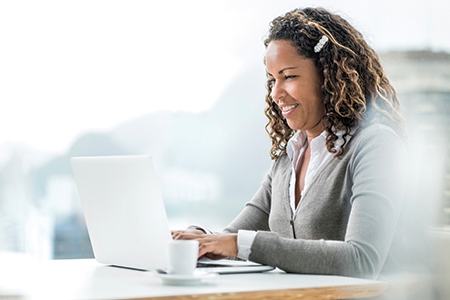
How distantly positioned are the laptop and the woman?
10 centimetres

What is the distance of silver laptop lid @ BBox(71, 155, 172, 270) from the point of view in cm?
105

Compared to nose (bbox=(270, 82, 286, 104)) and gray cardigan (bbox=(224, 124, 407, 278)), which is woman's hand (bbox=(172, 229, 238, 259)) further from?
nose (bbox=(270, 82, 286, 104))

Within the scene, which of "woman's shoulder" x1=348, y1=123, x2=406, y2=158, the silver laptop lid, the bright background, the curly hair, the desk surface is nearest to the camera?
the desk surface

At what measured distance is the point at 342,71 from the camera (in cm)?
143

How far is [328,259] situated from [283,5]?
1918 mm

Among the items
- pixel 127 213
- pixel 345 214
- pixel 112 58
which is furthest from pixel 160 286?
pixel 112 58

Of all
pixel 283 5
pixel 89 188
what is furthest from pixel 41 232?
pixel 89 188

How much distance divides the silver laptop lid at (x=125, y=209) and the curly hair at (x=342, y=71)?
46 cm

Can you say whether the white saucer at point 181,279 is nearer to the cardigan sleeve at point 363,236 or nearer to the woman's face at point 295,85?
the cardigan sleeve at point 363,236

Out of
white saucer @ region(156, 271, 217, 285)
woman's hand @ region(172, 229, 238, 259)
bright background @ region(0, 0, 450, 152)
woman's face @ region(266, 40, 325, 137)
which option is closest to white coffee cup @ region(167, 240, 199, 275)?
white saucer @ region(156, 271, 217, 285)

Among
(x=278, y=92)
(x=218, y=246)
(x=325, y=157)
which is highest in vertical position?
(x=278, y=92)

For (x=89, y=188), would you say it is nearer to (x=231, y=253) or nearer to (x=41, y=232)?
(x=231, y=253)

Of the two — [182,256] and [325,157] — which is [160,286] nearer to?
[182,256]

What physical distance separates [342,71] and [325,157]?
0.19 metres
